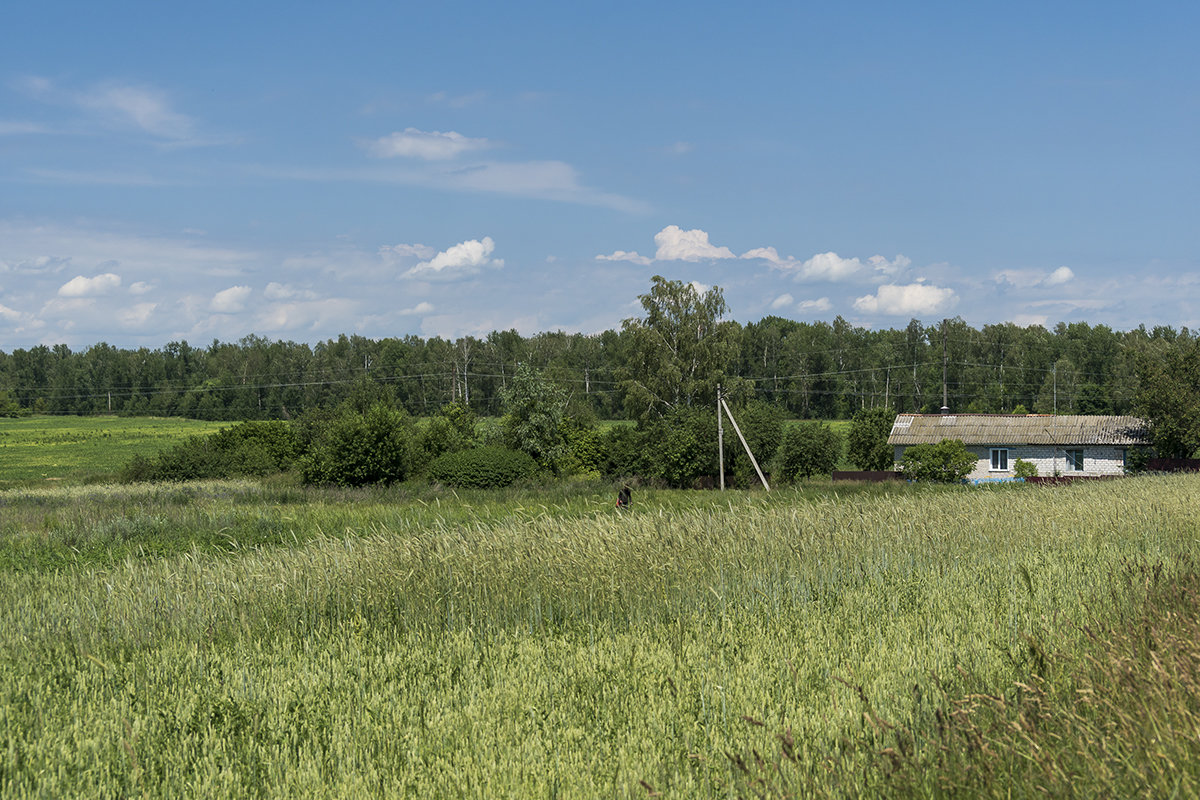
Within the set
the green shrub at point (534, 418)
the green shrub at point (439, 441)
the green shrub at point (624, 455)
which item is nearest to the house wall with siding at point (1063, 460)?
the green shrub at point (624, 455)

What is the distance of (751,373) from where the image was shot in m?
112

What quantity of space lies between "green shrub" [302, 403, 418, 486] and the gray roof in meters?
31.9

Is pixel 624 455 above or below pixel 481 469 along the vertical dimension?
above

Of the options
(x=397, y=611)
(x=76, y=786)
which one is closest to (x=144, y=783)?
(x=76, y=786)

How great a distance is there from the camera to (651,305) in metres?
53.8

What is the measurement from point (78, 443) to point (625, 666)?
86.9 metres

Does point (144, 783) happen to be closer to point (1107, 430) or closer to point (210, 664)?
point (210, 664)

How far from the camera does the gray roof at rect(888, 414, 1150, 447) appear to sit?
5016 cm

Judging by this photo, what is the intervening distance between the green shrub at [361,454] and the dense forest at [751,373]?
135ft

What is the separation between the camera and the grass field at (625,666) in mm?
3926

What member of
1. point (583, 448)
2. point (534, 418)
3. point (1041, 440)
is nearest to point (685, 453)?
point (583, 448)

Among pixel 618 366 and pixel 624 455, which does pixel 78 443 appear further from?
pixel 624 455

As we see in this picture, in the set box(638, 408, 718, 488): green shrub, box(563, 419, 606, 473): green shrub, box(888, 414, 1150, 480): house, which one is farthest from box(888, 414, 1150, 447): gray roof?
box(563, 419, 606, 473): green shrub

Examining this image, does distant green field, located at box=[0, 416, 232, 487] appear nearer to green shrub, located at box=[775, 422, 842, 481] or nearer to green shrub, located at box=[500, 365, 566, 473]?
green shrub, located at box=[500, 365, 566, 473]
